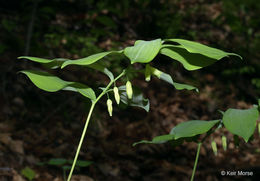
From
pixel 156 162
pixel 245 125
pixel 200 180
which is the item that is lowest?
pixel 200 180

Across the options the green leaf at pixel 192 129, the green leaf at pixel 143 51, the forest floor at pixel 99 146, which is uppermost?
the green leaf at pixel 143 51

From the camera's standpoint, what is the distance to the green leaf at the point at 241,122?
0.89 m

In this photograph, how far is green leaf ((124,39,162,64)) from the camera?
30.2 inches

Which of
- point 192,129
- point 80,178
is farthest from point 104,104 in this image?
point 192,129

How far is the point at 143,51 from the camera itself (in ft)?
2.60

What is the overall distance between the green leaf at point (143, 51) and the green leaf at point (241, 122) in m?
0.36

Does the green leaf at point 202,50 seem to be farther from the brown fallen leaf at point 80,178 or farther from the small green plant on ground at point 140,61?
the brown fallen leaf at point 80,178

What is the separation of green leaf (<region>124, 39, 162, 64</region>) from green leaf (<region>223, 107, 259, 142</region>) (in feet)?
1.17

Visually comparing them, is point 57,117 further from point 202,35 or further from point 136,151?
point 202,35

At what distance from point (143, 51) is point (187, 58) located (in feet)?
0.55

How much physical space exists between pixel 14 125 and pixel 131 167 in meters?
1.20

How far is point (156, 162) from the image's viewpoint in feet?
9.64

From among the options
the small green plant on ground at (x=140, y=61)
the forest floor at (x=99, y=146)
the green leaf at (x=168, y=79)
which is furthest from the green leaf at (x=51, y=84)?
the forest floor at (x=99, y=146)

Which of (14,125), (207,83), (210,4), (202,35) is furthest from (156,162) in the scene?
(210,4)
